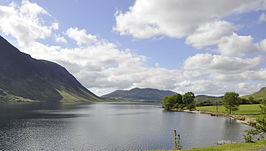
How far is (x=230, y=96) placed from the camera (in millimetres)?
160125

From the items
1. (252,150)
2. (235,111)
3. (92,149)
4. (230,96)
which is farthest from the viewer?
(235,111)

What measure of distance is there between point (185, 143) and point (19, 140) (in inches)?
2279

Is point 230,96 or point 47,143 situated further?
point 230,96

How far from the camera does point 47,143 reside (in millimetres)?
72250

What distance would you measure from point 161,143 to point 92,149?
22679 millimetres

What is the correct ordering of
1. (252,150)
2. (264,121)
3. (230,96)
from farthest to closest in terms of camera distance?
Result: (230,96), (264,121), (252,150)

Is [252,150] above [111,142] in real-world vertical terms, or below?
above

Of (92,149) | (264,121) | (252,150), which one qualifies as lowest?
(92,149)

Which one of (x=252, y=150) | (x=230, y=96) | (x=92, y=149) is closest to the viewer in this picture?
(x=252, y=150)

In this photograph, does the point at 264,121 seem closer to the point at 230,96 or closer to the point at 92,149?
the point at 92,149

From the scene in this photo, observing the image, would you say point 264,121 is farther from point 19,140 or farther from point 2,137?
point 2,137


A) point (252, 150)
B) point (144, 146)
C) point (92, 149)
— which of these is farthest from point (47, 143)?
point (252, 150)

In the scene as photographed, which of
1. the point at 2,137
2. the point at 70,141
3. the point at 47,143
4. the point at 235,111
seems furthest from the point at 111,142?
the point at 235,111

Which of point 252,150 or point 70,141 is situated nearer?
point 252,150
